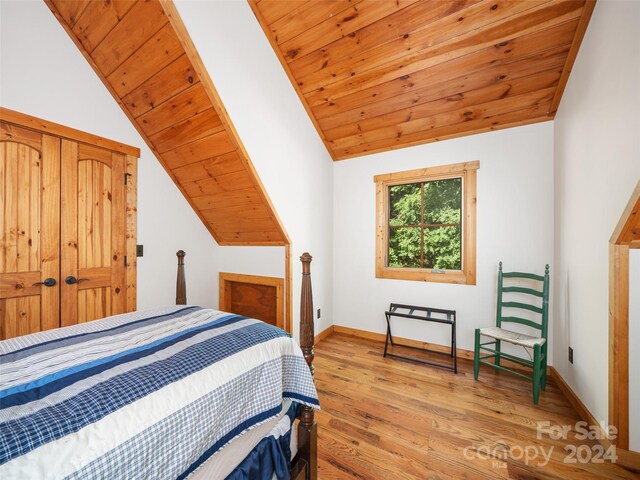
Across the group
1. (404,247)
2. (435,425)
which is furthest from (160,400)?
(404,247)

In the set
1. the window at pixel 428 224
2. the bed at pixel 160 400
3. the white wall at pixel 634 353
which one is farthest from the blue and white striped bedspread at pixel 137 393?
the window at pixel 428 224

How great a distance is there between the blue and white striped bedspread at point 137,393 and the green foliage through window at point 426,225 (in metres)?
2.09

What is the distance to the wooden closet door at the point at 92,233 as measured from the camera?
6.51 feet

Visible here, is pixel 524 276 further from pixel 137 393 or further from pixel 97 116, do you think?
pixel 97 116

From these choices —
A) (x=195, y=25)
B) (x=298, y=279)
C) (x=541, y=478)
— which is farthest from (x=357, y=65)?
(x=541, y=478)

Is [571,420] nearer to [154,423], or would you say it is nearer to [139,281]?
[154,423]

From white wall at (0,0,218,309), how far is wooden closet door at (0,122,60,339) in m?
0.27

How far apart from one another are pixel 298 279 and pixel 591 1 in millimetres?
2955

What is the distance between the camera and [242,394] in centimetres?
100

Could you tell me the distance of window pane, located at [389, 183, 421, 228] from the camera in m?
2.93

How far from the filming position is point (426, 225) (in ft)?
9.42

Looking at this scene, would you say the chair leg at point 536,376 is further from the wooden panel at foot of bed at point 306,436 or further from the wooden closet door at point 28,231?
the wooden closet door at point 28,231

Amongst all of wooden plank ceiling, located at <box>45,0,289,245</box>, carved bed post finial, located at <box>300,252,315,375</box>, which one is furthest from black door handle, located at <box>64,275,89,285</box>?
carved bed post finial, located at <box>300,252,315,375</box>

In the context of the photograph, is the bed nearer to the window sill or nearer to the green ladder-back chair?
the green ladder-back chair
